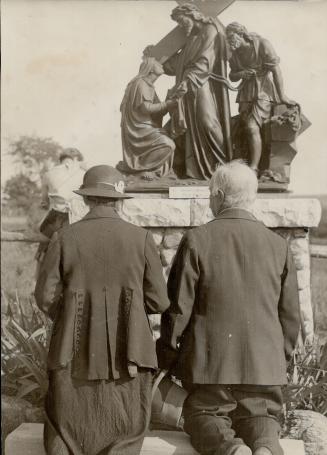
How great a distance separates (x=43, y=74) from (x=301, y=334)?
2.77 meters

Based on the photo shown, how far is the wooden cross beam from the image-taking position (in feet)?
16.3

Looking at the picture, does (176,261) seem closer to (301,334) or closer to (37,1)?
(301,334)

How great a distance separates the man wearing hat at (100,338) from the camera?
10.9 feet

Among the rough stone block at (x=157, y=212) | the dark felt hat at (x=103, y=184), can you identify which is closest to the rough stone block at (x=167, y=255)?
the rough stone block at (x=157, y=212)

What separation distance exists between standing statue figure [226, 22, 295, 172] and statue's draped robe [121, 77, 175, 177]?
0.61 metres

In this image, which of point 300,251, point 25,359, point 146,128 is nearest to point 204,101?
point 146,128

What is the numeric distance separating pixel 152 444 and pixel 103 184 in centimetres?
139

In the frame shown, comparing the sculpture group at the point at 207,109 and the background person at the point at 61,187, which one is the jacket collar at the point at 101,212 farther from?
the background person at the point at 61,187

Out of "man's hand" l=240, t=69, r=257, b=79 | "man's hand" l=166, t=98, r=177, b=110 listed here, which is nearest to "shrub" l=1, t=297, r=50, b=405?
"man's hand" l=166, t=98, r=177, b=110

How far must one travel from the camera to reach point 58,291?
340 cm

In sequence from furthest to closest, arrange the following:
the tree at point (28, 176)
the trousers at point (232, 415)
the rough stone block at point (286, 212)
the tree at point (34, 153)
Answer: the tree at point (28, 176) → the tree at point (34, 153) → the rough stone block at point (286, 212) → the trousers at point (232, 415)

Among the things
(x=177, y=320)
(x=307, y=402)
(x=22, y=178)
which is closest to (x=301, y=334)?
(x=307, y=402)

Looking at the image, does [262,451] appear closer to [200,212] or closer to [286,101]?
[200,212]

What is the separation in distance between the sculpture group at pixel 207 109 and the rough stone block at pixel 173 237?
440mm
